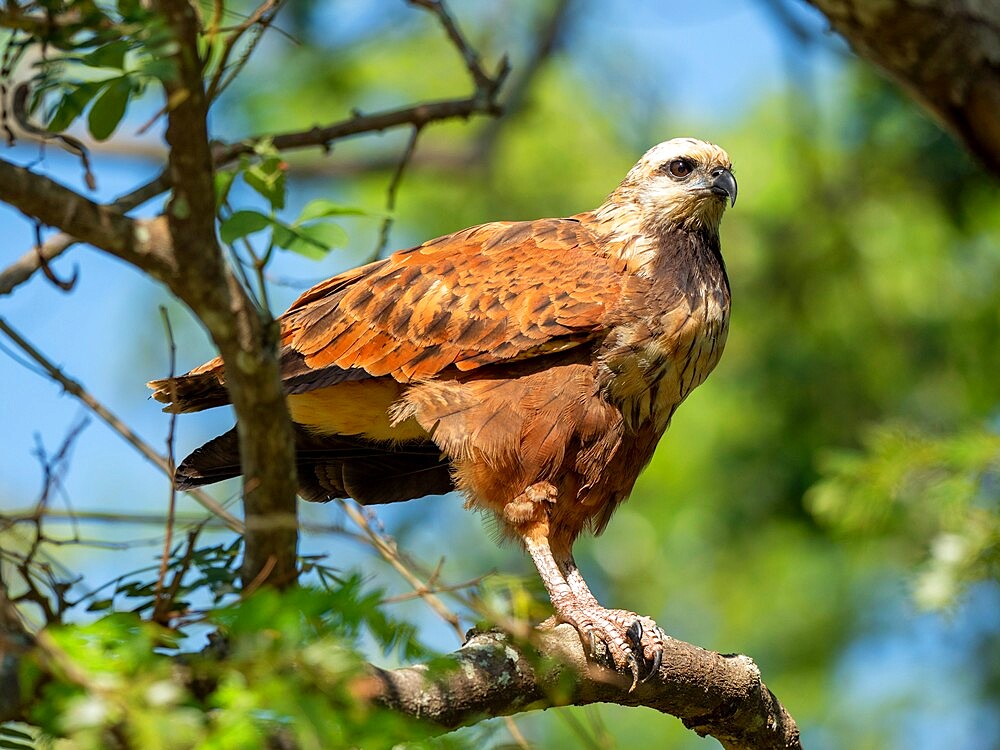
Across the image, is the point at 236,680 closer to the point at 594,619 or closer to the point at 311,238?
the point at 311,238

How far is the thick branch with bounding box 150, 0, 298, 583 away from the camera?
6.94 feet

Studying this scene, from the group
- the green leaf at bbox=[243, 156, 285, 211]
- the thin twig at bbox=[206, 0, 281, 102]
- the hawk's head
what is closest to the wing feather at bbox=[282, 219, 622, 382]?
the hawk's head

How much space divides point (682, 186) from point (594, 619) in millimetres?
1867

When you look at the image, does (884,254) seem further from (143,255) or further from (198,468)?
(143,255)

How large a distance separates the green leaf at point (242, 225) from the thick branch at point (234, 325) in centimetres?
37

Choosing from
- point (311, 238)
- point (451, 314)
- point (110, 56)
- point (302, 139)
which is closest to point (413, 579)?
point (311, 238)

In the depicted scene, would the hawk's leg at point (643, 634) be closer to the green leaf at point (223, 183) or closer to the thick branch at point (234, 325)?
the thick branch at point (234, 325)

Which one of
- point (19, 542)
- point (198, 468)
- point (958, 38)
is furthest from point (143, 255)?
point (958, 38)

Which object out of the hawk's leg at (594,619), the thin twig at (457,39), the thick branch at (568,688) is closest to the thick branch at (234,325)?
the thick branch at (568,688)

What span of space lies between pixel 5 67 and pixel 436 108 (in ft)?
6.75

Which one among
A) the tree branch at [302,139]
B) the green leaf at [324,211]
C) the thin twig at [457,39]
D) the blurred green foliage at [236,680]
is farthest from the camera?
the thin twig at [457,39]

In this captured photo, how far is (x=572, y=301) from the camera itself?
166 inches

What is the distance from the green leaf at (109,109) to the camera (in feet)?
8.16

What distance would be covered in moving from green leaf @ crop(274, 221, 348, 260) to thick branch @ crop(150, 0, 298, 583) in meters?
0.49
